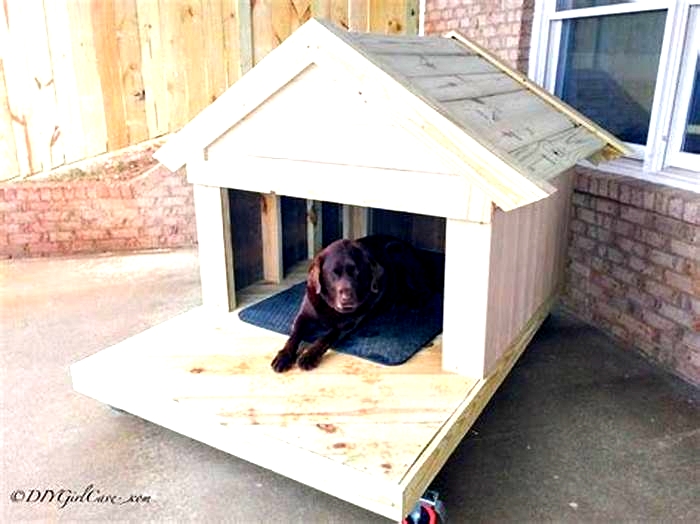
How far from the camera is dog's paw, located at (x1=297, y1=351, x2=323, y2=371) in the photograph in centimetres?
219

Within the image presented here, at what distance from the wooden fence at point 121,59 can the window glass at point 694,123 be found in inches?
84.1

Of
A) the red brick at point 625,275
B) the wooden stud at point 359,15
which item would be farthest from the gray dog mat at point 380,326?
the wooden stud at point 359,15

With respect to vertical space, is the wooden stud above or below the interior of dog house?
above

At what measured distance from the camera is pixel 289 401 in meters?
1.98

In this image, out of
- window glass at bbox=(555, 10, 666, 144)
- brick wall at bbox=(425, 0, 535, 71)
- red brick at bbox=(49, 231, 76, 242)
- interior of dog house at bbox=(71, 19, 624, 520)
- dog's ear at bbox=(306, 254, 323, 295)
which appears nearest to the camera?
interior of dog house at bbox=(71, 19, 624, 520)

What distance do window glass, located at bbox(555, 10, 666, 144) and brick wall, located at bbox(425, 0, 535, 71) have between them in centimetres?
22

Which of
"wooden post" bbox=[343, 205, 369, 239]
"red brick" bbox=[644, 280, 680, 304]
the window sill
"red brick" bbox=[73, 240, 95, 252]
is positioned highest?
the window sill

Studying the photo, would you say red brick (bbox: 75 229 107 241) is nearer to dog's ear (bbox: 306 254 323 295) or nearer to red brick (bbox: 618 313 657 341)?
dog's ear (bbox: 306 254 323 295)

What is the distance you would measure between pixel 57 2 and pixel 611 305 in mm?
3975

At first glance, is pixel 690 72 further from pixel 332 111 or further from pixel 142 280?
pixel 142 280

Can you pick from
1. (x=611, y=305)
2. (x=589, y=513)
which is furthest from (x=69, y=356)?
(x=611, y=305)

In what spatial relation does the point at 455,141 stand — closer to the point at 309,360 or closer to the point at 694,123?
the point at 309,360

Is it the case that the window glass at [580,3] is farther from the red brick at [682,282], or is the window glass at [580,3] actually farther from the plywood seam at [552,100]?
the red brick at [682,282]

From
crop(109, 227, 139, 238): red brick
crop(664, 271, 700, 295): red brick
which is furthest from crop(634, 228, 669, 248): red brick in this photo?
crop(109, 227, 139, 238): red brick
